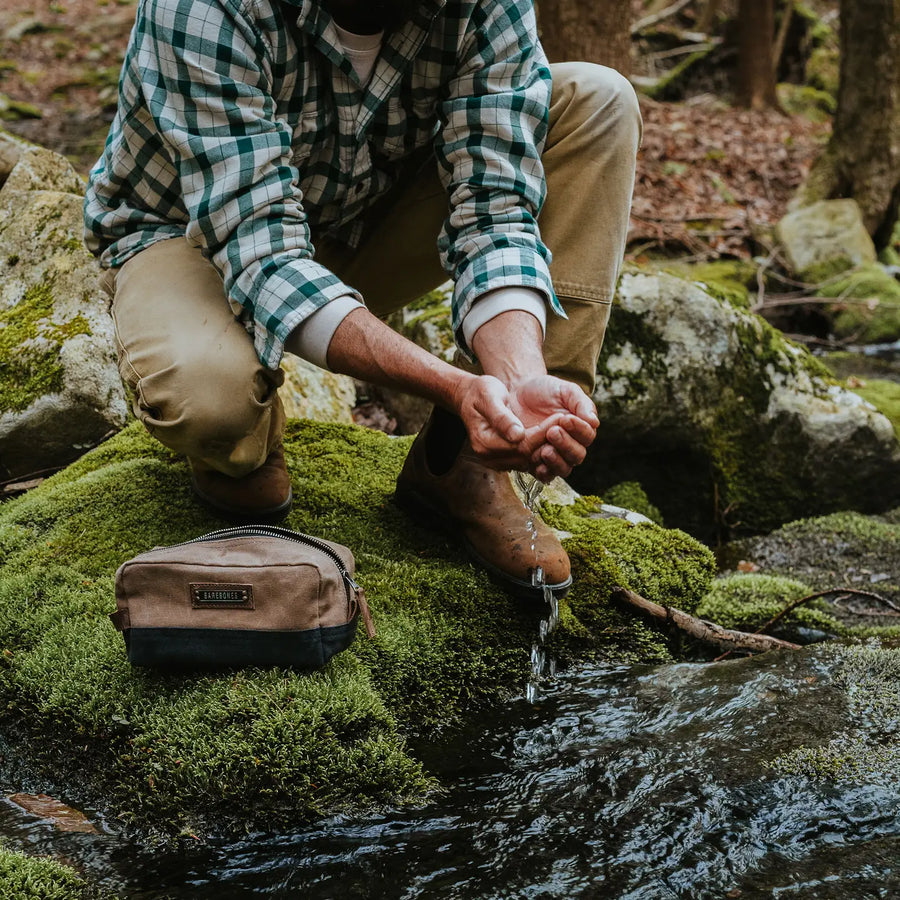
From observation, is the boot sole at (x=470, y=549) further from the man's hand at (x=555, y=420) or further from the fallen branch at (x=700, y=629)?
the man's hand at (x=555, y=420)

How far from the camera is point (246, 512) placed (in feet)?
9.45

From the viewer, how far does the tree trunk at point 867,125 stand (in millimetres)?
8758

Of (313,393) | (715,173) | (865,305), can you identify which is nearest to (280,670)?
(313,393)

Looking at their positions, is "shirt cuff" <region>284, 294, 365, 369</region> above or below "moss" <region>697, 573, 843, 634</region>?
above

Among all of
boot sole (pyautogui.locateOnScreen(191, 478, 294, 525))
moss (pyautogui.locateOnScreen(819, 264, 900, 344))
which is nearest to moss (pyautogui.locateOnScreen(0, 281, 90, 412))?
Result: boot sole (pyautogui.locateOnScreen(191, 478, 294, 525))

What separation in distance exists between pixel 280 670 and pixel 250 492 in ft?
2.63

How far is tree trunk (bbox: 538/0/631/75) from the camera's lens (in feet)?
20.5

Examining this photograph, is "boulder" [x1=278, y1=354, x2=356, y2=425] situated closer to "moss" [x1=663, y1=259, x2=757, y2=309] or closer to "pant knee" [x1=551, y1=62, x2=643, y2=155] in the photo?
"pant knee" [x1=551, y1=62, x2=643, y2=155]

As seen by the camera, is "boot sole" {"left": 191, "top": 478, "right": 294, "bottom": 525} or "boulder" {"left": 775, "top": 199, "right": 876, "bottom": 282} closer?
"boot sole" {"left": 191, "top": 478, "right": 294, "bottom": 525}

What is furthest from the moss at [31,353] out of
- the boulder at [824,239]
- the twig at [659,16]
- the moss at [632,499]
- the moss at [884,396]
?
the twig at [659,16]

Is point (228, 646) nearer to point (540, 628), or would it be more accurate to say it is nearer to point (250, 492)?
point (250, 492)

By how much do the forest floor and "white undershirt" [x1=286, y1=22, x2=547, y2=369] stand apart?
5850 millimetres

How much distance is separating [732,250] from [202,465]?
7.11m

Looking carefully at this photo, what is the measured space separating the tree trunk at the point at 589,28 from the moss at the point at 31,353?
4.02 meters
